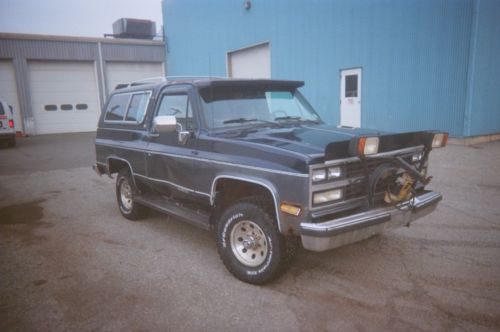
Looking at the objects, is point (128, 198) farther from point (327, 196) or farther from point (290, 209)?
point (327, 196)

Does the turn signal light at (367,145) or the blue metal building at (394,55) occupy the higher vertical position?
the blue metal building at (394,55)

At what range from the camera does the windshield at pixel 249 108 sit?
4164 mm

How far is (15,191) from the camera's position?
304 inches

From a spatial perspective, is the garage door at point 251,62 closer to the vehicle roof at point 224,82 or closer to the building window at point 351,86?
the building window at point 351,86

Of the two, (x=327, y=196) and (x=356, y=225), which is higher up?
(x=327, y=196)

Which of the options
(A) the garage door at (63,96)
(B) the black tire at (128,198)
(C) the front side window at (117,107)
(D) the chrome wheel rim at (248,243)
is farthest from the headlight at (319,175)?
(A) the garage door at (63,96)

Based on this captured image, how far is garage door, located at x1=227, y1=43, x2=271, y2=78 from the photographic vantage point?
17.6 m

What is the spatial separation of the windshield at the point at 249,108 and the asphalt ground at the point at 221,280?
152 cm

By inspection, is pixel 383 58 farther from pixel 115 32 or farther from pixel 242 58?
pixel 115 32

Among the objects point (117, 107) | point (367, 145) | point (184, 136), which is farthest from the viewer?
point (117, 107)

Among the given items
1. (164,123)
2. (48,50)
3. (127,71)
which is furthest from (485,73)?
(48,50)

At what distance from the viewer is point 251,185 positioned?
371 cm

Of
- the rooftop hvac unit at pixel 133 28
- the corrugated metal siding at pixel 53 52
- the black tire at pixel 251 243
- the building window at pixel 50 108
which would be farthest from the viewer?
the rooftop hvac unit at pixel 133 28

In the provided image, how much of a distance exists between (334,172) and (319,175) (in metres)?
0.18
